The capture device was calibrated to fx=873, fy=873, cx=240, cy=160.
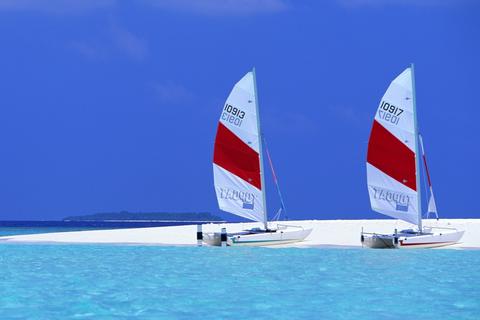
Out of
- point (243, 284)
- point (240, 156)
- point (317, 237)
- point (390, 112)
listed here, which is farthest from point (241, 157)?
point (243, 284)

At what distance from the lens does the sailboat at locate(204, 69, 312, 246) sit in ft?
134

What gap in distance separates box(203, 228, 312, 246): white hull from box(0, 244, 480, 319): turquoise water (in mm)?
1364

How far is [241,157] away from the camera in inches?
1619

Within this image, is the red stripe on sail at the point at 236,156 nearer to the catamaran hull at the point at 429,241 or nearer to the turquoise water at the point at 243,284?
the turquoise water at the point at 243,284

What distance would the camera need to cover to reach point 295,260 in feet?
106

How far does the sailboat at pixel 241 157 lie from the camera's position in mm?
40750

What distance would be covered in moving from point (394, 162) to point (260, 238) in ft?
22.7

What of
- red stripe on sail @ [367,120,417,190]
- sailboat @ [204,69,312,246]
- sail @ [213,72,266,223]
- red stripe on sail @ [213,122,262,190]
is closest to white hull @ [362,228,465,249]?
red stripe on sail @ [367,120,417,190]

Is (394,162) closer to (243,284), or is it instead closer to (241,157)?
(241,157)

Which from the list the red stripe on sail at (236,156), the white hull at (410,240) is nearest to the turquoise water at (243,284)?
the white hull at (410,240)

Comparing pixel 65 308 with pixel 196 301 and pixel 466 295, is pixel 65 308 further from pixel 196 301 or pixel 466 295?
pixel 466 295

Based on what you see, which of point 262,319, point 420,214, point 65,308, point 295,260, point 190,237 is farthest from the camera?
point 190,237

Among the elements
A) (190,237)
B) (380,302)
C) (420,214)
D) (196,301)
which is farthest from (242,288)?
(190,237)

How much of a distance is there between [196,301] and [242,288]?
2.91 m
